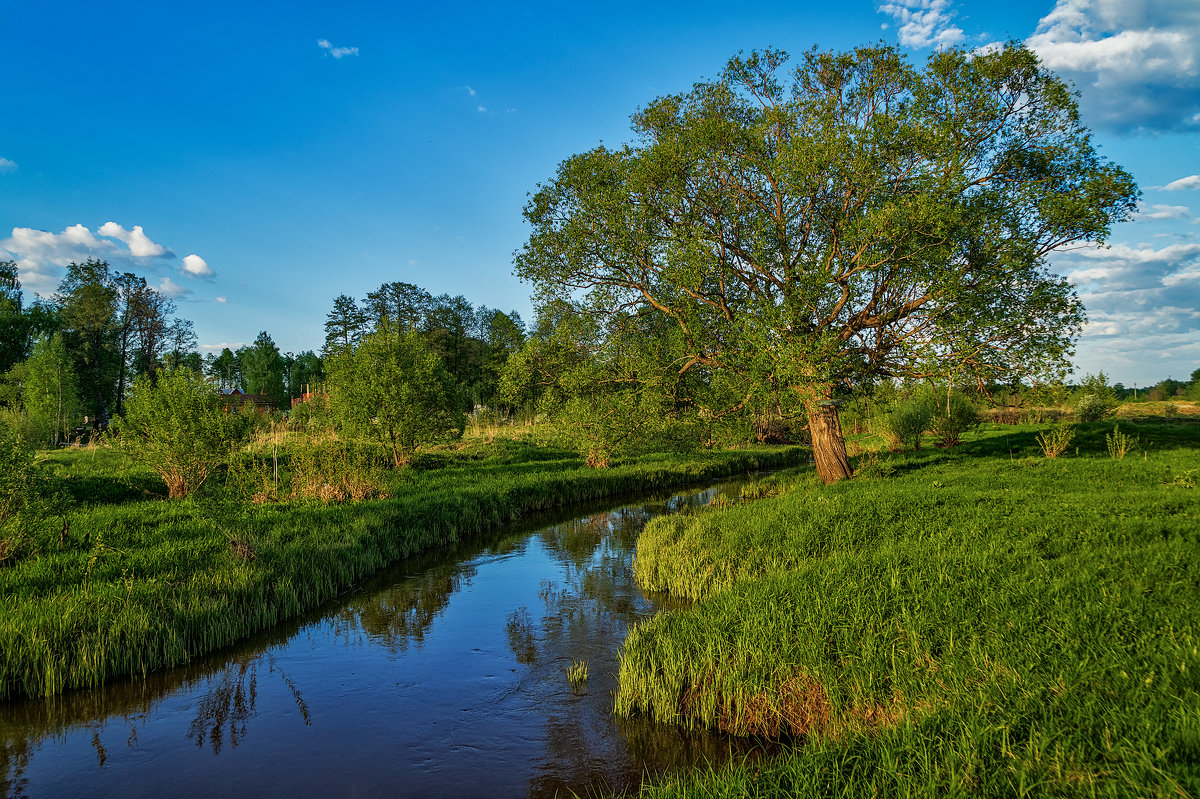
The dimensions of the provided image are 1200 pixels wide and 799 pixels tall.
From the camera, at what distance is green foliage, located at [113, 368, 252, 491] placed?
51.5ft

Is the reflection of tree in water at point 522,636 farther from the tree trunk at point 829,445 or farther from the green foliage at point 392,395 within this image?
the green foliage at point 392,395

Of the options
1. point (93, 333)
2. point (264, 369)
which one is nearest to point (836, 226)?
point (93, 333)

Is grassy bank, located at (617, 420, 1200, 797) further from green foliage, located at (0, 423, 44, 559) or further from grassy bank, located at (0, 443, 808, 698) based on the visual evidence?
green foliage, located at (0, 423, 44, 559)

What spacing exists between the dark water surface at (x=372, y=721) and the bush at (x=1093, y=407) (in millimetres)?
40151

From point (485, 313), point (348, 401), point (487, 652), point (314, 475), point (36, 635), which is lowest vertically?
point (487, 652)

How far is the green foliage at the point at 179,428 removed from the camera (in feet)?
51.5

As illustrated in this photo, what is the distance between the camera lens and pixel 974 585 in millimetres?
7316

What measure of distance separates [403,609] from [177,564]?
387 centimetres

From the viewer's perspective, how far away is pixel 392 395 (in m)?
23.7

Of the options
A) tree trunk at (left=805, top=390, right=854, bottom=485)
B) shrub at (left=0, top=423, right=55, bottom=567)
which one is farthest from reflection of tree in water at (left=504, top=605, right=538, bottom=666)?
tree trunk at (left=805, top=390, right=854, bottom=485)

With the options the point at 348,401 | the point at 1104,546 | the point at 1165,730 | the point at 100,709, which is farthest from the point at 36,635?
the point at 348,401

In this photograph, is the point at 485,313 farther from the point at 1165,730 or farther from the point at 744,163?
the point at 1165,730

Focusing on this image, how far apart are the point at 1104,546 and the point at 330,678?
10.9m

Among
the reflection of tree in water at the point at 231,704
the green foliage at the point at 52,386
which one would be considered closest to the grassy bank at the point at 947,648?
the reflection of tree in water at the point at 231,704
